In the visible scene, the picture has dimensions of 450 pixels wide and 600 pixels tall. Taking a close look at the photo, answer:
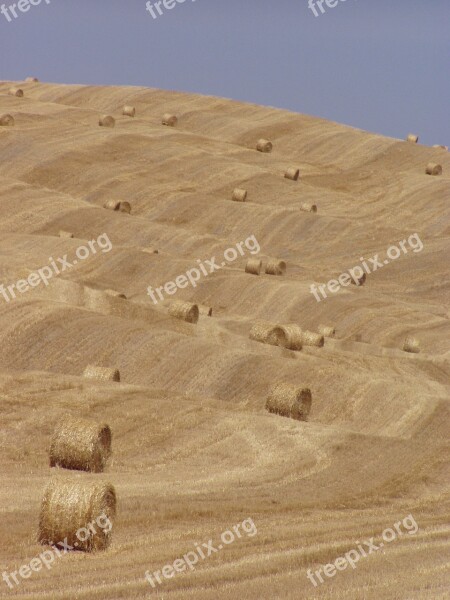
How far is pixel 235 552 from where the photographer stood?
14.5 metres

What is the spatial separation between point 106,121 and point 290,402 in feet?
154

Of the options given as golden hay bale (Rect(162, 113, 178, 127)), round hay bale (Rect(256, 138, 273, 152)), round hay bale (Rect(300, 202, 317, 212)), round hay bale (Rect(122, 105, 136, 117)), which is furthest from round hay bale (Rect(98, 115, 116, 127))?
round hay bale (Rect(300, 202, 317, 212))

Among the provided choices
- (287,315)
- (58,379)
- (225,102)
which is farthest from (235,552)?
(225,102)

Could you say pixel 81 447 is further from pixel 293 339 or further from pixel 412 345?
pixel 412 345

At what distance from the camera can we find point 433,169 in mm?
67250

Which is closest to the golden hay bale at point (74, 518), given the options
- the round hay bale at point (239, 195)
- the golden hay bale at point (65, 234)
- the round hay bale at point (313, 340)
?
the round hay bale at point (313, 340)

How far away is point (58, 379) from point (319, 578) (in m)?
11.2

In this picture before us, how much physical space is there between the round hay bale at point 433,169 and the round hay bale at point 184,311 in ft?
117

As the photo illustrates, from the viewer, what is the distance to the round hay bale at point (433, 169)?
221 feet

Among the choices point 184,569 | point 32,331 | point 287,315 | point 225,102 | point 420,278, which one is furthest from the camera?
point 225,102

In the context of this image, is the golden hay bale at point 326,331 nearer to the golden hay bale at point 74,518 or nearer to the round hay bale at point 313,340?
the round hay bale at point 313,340

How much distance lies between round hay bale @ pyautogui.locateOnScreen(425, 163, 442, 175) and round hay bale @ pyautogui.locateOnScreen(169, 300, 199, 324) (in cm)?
3575

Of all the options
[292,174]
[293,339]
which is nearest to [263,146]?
[292,174]

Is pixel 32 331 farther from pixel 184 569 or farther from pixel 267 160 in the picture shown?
pixel 267 160
